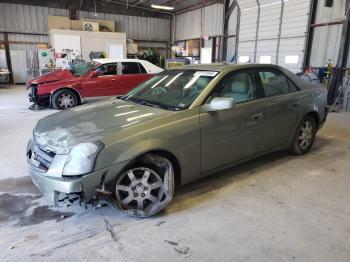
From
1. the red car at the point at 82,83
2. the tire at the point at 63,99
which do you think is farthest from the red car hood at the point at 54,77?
the tire at the point at 63,99

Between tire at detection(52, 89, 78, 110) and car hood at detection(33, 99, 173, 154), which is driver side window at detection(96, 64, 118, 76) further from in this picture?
car hood at detection(33, 99, 173, 154)

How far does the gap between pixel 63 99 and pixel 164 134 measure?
5.97 metres

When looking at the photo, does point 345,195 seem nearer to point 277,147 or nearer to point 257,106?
point 277,147

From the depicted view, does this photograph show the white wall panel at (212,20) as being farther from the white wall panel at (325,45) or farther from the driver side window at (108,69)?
the driver side window at (108,69)

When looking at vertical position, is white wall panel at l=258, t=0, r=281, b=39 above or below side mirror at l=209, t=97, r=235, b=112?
above

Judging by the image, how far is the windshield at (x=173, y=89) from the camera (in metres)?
2.88

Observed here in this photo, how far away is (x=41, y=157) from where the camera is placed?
244cm

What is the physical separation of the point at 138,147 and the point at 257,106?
1.52m

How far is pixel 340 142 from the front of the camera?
4.78 metres

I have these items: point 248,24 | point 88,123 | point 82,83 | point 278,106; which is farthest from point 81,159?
point 248,24

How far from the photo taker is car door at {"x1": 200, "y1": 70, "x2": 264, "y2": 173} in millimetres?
2786

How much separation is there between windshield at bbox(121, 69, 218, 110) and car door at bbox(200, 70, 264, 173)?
→ 0.59ft

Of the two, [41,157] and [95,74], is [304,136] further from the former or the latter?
[95,74]

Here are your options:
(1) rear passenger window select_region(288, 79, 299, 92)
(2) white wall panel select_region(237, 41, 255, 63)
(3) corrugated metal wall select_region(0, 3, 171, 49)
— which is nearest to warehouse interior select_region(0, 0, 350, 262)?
(1) rear passenger window select_region(288, 79, 299, 92)
